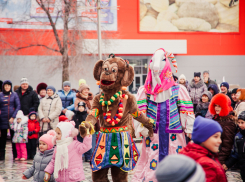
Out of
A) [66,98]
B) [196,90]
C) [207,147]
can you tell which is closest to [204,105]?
[196,90]

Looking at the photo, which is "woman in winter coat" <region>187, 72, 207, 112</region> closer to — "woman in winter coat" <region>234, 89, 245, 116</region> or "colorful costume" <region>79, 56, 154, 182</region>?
"woman in winter coat" <region>234, 89, 245, 116</region>

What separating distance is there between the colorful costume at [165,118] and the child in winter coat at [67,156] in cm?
88

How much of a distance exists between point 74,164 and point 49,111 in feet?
11.7

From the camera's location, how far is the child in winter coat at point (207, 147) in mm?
3051

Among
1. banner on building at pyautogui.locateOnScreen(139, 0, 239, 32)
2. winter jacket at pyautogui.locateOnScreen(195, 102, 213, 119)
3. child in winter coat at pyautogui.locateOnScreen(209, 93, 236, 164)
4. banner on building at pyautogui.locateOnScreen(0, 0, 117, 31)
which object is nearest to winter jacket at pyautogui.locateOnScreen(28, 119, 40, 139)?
winter jacket at pyautogui.locateOnScreen(195, 102, 213, 119)

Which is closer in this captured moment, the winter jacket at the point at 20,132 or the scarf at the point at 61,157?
the scarf at the point at 61,157

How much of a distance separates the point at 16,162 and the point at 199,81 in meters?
5.52

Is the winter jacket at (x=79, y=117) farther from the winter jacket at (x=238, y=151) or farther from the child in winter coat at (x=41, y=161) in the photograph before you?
the winter jacket at (x=238, y=151)

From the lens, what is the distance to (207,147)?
3178 millimetres

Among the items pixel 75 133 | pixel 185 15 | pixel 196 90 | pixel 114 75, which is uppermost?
pixel 185 15

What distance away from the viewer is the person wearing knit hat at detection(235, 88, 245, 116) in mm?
7793

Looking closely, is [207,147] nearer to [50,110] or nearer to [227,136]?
[227,136]

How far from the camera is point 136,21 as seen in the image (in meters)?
21.3

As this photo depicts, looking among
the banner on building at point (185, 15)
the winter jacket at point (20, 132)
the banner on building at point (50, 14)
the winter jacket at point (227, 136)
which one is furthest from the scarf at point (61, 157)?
the banner on building at point (185, 15)
